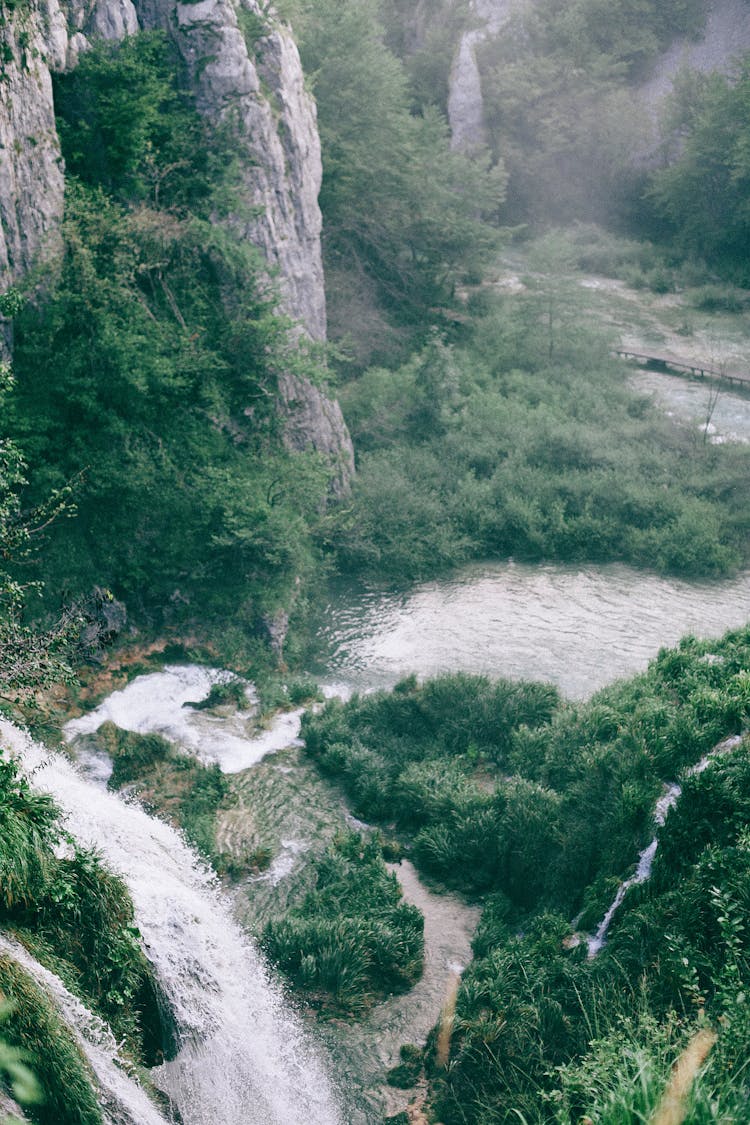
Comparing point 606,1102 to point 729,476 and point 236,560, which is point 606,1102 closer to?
point 236,560

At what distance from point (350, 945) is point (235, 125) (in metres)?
19.5

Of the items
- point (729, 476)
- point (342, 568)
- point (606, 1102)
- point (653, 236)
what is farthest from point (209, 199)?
point (653, 236)

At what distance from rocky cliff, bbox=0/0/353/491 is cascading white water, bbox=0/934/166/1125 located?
535 inches

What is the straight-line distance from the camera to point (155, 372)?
1858 centimetres

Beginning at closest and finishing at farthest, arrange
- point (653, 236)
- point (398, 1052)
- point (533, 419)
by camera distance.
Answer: point (398, 1052), point (533, 419), point (653, 236)

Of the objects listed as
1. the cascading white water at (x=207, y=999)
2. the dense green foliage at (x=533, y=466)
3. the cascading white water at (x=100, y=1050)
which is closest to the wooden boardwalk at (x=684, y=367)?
the dense green foliage at (x=533, y=466)

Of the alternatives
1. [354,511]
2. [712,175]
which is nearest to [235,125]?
[354,511]

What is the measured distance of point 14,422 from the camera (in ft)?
55.8

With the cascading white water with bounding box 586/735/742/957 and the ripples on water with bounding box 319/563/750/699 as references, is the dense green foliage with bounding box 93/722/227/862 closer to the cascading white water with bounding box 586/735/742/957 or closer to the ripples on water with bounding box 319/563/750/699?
the ripples on water with bounding box 319/563/750/699

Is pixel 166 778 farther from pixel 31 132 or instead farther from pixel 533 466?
pixel 533 466

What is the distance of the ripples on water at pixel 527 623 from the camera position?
63.1 feet

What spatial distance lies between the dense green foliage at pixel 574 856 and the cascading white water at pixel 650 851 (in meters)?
0.12

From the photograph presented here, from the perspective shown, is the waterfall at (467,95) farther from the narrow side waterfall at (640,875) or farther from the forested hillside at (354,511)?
the narrow side waterfall at (640,875)

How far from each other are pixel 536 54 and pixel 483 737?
47.9 meters
